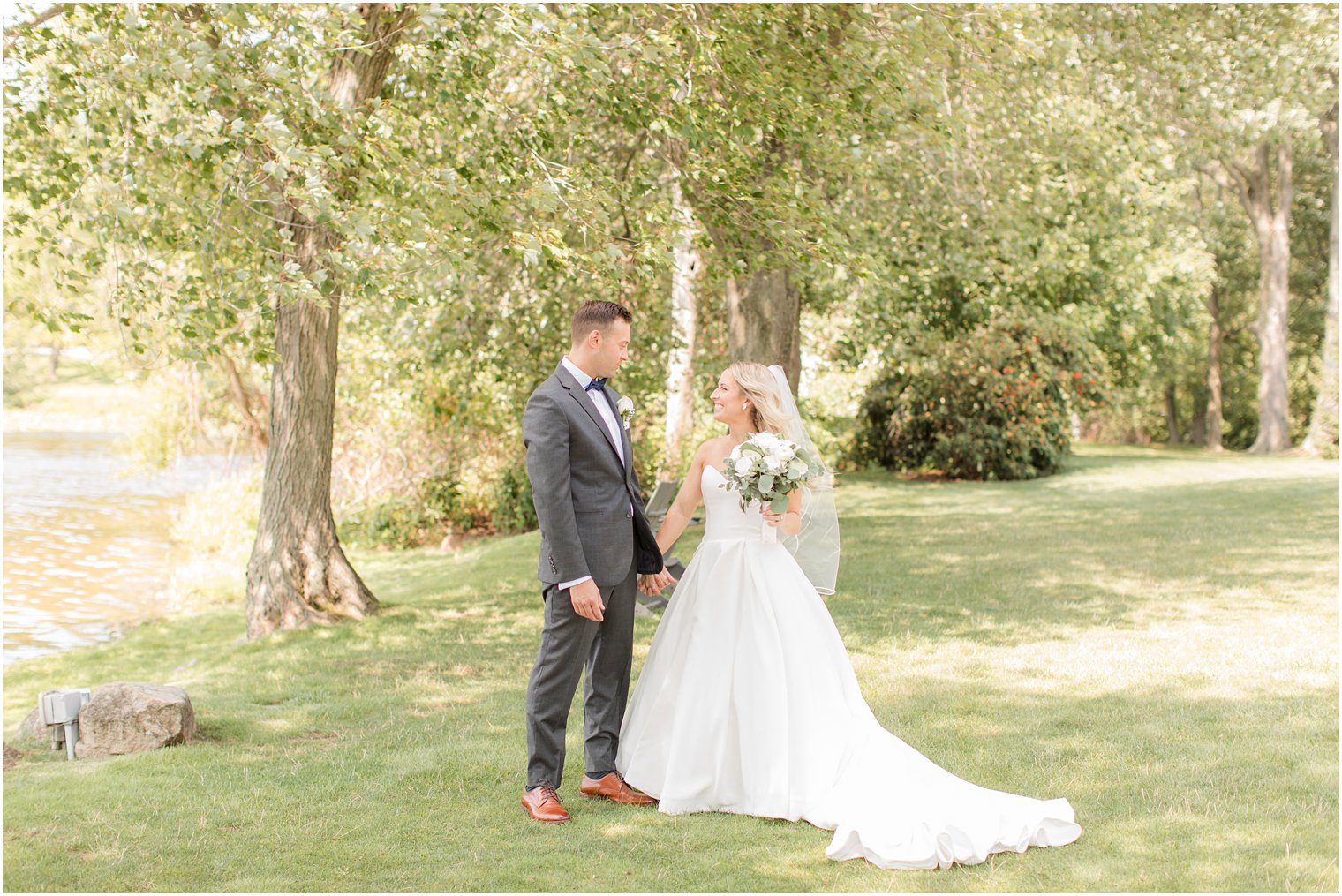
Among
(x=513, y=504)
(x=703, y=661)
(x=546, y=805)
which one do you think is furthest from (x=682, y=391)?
(x=546, y=805)

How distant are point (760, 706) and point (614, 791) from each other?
2.61ft

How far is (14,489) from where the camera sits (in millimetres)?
25859

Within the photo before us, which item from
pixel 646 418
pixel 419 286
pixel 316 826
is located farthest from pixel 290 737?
pixel 646 418

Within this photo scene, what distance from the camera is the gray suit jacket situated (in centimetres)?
491

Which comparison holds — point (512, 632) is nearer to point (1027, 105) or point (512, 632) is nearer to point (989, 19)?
point (989, 19)

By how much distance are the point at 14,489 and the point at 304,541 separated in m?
19.3

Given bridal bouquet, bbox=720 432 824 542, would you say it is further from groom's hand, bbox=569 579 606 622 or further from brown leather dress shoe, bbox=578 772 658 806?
brown leather dress shoe, bbox=578 772 658 806

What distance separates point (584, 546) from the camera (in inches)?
200

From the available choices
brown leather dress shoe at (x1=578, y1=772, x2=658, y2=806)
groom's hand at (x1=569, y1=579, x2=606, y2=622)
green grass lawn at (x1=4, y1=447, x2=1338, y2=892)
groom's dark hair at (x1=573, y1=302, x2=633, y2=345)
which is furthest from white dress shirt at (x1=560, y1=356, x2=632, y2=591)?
green grass lawn at (x1=4, y1=447, x2=1338, y2=892)

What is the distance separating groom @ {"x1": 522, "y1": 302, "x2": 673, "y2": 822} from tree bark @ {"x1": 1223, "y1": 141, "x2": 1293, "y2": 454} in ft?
86.6

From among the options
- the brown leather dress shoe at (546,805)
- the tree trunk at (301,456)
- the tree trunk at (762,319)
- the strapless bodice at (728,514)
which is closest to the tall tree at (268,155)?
the tree trunk at (301,456)

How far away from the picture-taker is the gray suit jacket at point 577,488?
4.91 meters

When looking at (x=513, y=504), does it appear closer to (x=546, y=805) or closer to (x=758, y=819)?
(x=546, y=805)

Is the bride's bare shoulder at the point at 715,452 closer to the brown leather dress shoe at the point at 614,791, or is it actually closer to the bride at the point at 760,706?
the bride at the point at 760,706
